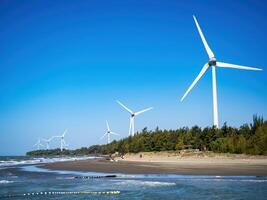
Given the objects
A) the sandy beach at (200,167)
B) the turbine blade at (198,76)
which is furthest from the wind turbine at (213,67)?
the sandy beach at (200,167)

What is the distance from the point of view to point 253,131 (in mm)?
80125

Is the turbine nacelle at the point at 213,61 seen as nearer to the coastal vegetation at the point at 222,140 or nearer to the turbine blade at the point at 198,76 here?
the turbine blade at the point at 198,76

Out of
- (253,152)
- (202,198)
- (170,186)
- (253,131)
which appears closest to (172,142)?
(253,131)

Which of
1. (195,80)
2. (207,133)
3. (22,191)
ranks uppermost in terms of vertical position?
(195,80)

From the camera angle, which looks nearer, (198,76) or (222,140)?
(198,76)

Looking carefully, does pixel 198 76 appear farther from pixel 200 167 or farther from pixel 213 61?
pixel 200 167

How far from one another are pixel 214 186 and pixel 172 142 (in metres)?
81.9

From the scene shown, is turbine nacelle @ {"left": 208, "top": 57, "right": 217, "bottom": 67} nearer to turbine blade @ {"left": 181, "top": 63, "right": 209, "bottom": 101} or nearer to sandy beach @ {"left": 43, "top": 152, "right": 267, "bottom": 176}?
turbine blade @ {"left": 181, "top": 63, "right": 209, "bottom": 101}

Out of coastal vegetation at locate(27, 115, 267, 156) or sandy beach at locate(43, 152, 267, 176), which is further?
coastal vegetation at locate(27, 115, 267, 156)

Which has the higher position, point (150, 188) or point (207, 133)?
point (207, 133)

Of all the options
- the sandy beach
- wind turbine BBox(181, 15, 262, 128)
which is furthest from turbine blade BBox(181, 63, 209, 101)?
the sandy beach

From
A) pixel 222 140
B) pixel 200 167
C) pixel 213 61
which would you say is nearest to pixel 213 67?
pixel 213 61

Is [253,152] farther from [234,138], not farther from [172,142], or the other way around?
[172,142]

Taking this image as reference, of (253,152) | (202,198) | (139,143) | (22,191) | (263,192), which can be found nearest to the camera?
Result: (202,198)
